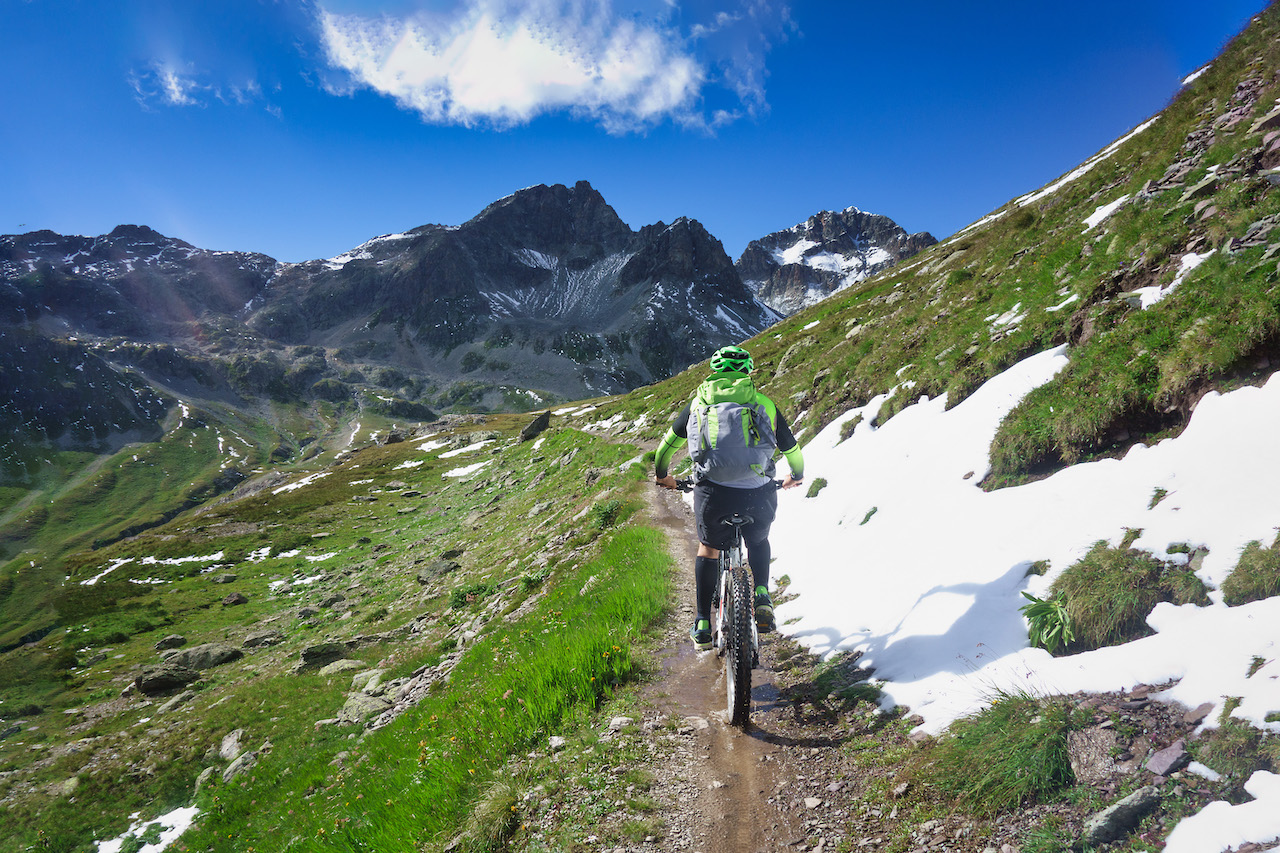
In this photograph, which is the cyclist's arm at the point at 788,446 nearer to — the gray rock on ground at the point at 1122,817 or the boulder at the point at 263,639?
the gray rock on ground at the point at 1122,817

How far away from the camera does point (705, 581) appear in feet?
23.5

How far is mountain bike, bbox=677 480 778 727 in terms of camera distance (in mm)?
6195

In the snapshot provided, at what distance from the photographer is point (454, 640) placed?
1614 cm

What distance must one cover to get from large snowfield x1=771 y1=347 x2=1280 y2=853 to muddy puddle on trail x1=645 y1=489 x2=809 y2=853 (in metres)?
1.47

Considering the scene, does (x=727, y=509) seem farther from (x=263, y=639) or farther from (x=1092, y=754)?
(x=263, y=639)

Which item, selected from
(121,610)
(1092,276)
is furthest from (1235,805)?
(121,610)

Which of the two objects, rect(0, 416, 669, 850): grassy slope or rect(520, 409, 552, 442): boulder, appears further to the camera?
rect(520, 409, 552, 442): boulder

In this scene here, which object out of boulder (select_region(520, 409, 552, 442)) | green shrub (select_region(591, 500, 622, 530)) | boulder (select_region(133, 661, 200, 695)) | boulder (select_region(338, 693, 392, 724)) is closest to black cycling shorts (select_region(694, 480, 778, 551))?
green shrub (select_region(591, 500, 622, 530))

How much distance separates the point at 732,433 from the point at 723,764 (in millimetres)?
3729

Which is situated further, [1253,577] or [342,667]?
[342,667]

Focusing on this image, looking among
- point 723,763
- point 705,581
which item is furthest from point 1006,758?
point 705,581

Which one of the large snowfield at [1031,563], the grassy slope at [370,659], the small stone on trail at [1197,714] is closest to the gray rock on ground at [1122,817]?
the large snowfield at [1031,563]

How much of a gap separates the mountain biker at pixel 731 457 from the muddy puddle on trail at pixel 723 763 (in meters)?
0.90

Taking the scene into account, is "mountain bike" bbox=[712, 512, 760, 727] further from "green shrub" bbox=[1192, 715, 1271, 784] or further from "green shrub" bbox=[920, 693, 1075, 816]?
"green shrub" bbox=[1192, 715, 1271, 784]
